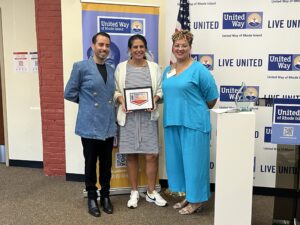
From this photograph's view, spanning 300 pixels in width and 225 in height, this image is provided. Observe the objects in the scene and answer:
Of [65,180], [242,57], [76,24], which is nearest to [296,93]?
[242,57]

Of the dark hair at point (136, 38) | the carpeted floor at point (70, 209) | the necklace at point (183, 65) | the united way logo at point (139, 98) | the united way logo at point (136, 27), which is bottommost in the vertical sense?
the carpeted floor at point (70, 209)

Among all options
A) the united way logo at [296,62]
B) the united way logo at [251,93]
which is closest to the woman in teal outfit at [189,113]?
the united way logo at [251,93]

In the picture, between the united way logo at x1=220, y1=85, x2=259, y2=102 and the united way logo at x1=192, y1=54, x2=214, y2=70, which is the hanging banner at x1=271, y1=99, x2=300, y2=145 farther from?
the united way logo at x1=192, y1=54, x2=214, y2=70

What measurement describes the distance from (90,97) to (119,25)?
0.80 m

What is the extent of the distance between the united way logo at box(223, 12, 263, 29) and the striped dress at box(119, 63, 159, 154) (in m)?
0.92

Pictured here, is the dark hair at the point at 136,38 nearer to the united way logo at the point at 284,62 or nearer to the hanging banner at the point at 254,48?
the hanging banner at the point at 254,48

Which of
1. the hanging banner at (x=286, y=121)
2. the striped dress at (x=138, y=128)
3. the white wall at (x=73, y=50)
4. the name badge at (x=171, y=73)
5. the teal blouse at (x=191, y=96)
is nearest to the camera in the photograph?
the hanging banner at (x=286, y=121)

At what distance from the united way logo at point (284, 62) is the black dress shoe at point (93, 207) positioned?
2059 millimetres

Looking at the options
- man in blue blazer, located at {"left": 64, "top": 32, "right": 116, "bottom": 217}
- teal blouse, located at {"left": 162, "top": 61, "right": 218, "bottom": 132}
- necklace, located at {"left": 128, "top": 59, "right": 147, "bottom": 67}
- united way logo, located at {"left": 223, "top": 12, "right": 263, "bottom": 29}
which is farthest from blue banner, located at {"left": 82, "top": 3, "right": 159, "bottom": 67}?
united way logo, located at {"left": 223, "top": 12, "right": 263, "bottom": 29}

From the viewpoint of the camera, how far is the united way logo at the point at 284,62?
3.22m

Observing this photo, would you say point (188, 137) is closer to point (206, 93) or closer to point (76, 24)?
point (206, 93)

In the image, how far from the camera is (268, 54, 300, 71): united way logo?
3.22m

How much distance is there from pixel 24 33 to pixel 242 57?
2.61m

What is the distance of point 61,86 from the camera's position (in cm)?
392
